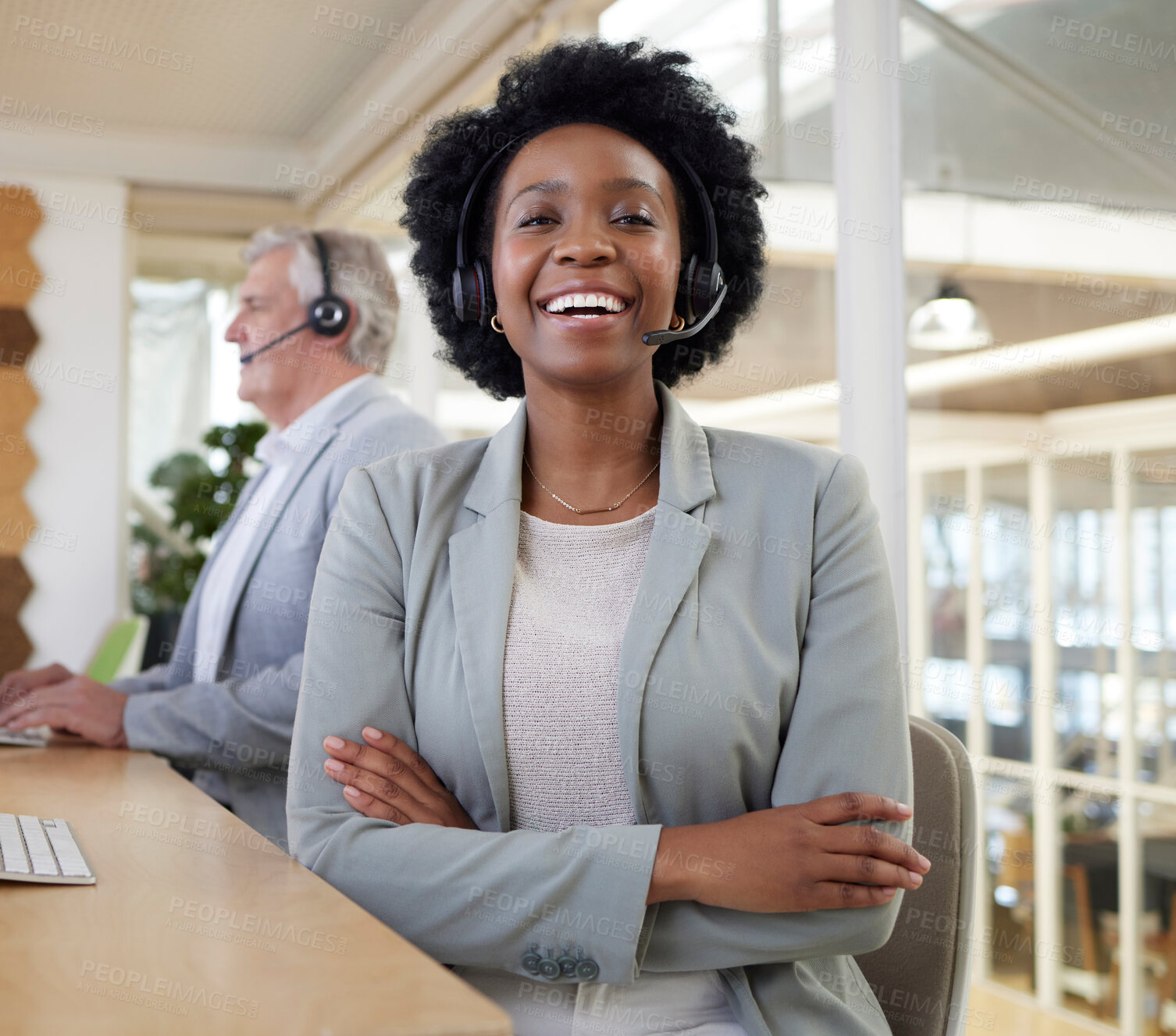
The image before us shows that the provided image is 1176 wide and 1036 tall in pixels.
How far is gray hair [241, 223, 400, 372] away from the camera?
8.26 ft

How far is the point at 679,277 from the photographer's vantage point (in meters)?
1.53

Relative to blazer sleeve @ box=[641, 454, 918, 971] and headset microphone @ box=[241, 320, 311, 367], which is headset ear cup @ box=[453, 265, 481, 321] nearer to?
blazer sleeve @ box=[641, 454, 918, 971]

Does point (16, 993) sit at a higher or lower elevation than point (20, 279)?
lower

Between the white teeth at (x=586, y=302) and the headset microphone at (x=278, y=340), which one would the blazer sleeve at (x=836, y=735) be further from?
the headset microphone at (x=278, y=340)

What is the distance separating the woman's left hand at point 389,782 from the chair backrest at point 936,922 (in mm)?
551

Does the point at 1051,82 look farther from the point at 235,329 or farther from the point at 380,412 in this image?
the point at 235,329

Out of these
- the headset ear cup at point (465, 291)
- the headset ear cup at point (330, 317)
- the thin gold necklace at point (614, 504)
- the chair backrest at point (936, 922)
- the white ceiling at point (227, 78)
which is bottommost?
the chair backrest at point (936, 922)

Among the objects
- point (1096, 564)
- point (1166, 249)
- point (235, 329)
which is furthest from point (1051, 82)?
point (235, 329)

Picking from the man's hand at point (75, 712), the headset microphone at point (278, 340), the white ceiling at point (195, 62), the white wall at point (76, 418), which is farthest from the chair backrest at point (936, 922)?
the white wall at point (76, 418)

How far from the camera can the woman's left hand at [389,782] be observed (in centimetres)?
126

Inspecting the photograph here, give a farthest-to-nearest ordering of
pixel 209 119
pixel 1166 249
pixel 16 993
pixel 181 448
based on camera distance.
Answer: pixel 181 448 → pixel 209 119 → pixel 1166 249 → pixel 16 993

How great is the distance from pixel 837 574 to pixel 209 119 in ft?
12.5

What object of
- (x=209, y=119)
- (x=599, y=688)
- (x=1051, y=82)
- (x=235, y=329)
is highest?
(x=209, y=119)

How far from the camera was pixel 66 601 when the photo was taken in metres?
4.40
